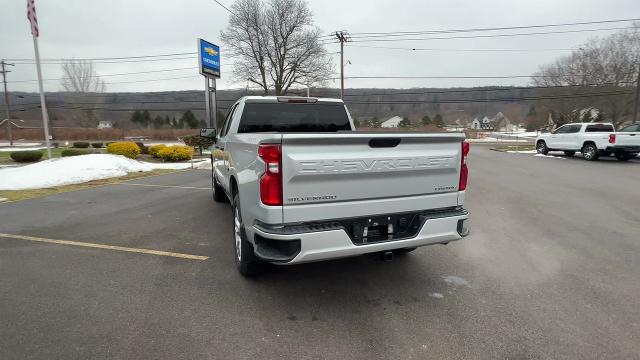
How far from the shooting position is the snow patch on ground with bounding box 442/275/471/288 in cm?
375

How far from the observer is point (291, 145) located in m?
2.75

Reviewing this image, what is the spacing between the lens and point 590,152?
17.0 meters

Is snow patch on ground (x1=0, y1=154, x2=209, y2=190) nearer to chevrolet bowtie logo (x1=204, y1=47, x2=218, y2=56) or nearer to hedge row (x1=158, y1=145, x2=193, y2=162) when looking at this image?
hedge row (x1=158, y1=145, x2=193, y2=162)

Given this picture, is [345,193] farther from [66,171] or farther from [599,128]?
[599,128]

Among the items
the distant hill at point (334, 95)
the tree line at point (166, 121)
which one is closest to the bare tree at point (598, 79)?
the distant hill at point (334, 95)

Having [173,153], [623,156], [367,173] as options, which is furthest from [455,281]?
[623,156]

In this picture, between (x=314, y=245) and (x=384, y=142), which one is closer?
(x=314, y=245)

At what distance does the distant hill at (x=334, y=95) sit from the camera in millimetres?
55719

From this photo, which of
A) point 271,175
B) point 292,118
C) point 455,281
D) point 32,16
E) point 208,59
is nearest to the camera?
point 271,175

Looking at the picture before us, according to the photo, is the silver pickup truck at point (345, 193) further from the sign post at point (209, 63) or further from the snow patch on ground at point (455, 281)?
the sign post at point (209, 63)

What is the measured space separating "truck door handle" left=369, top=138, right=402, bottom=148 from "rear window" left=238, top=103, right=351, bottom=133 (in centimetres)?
231

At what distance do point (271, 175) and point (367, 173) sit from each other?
32.7 inches

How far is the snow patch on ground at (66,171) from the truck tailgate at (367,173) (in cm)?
1032

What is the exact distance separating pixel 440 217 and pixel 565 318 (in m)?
1.34
